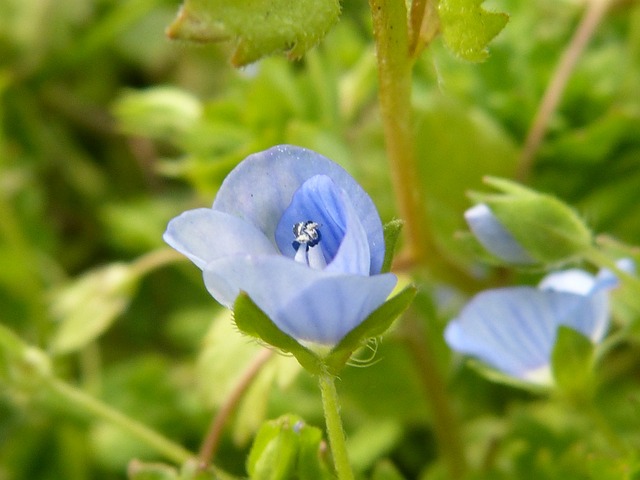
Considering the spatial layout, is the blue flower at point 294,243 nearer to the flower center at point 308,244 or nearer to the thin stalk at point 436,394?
the flower center at point 308,244

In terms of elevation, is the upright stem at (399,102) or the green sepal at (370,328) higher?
the upright stem at (399,102)

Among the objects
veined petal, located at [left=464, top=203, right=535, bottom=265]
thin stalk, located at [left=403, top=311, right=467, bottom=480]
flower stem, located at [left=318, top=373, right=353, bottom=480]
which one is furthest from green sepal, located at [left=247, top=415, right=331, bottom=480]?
thin stalk, located at [left=403, top=311, right=467, bottom=480]

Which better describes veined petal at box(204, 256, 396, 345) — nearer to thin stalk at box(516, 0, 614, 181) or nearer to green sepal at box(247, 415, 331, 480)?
green sepal at box(247, 415, 331, 480)

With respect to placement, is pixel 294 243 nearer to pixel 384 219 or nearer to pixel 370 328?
pixel 370 328

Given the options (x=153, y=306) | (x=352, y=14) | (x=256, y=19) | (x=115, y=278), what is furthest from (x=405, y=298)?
(x=352, y=14)

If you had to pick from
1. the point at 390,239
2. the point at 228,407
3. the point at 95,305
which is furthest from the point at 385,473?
the point at 95,305

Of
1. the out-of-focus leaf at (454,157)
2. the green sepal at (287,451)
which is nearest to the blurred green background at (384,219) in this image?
the out-of-focus leaf at (454,157)

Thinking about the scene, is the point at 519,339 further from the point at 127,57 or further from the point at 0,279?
the point at 127,57
